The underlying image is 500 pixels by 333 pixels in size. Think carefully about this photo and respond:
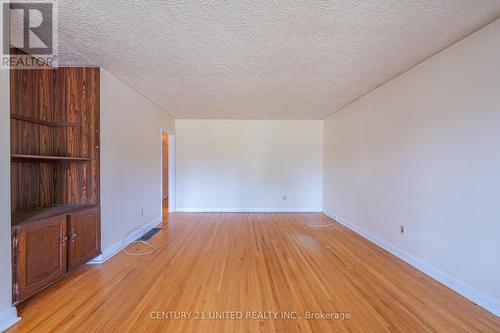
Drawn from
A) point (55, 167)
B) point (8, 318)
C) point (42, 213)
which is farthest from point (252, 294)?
point (55, 167)

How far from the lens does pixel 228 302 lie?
1918 millimetres

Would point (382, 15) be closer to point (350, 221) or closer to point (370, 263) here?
point (370, 263)

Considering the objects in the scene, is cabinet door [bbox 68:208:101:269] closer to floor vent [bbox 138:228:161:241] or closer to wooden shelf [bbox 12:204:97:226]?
wooden shelf [bbox 12:204:97:226]

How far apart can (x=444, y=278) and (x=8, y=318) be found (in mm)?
3895

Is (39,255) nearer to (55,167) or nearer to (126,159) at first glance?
(55,167)

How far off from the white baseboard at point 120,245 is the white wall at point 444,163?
12.6 feet

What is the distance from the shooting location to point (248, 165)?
5.57 m

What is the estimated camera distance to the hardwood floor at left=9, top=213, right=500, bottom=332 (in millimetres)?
1662

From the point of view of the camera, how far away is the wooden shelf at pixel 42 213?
190 cm

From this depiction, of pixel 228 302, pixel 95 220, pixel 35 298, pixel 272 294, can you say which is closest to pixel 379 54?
pixel 272 294

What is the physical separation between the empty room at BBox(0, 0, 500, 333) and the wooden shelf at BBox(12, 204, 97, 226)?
0.14ft

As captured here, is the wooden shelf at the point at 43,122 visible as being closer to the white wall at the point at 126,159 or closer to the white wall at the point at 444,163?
the white wall at the point at 126,159

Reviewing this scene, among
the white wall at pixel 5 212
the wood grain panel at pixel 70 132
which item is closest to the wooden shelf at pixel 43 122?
the wood grain panel at pixel 70 132

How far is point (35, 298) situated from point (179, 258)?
135 centimetres
